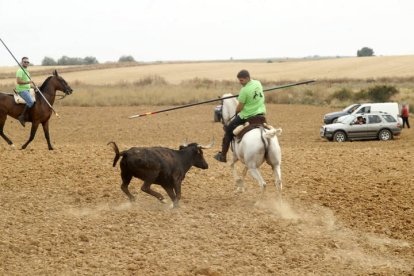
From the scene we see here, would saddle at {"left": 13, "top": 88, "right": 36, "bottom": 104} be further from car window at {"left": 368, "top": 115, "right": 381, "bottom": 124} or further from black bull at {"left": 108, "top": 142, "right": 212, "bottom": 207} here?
car window at {"left": 368, "top": 115, "right": 381, "bottom": 124}

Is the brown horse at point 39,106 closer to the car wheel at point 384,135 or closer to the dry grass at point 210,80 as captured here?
the car wheel at point 384,135

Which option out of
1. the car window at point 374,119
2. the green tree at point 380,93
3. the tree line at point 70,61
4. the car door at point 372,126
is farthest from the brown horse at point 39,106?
the tree line at point 70,61

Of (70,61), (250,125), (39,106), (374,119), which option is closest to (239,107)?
(250,125)

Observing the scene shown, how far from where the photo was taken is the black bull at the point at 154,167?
44.2 feet

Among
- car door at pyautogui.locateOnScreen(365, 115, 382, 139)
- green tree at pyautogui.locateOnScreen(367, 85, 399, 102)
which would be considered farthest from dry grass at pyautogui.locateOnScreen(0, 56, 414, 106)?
car door at pyautogui.locateOnScreen(365, 115, 382, 139)

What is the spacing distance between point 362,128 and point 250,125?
878 inches

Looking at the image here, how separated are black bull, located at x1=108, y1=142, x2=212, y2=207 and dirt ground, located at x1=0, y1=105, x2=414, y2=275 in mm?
393

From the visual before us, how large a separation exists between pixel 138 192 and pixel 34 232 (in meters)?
3.78

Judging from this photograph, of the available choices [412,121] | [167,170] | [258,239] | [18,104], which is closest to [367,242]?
[258,239]

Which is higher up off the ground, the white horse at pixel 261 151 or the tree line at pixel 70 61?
the white horse at pixel 261 151

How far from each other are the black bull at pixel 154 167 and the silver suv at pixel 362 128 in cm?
2208

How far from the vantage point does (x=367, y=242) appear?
1210 centimetres

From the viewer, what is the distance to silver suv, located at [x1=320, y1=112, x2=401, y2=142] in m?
35.8

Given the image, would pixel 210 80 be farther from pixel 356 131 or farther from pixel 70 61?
pixel 70 61
